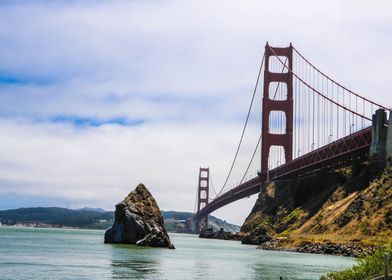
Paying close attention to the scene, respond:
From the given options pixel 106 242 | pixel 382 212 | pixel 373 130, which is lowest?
pixel 106 242

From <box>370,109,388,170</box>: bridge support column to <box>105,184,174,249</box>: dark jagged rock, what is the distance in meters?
31.6

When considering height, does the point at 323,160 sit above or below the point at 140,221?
above

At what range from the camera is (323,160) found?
335ft

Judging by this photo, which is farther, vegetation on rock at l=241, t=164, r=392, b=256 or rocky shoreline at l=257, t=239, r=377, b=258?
vegetation on rock at l=241, t=164, r=392, b=256

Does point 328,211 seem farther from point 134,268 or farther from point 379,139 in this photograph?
point 134,268

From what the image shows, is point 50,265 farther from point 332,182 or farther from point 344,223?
point 332,182

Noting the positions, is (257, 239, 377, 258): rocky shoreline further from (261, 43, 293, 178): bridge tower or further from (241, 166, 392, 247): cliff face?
(261, 43, 293, 178): bridge tower

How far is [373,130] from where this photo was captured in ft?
288

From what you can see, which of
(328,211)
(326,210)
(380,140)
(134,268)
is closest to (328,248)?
(328,211)

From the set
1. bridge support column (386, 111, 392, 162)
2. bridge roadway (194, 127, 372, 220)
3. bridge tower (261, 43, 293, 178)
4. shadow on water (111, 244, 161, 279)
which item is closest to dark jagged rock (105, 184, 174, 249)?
shadow on water (111, 244, 161, 279)

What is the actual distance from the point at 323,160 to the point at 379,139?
17.3m

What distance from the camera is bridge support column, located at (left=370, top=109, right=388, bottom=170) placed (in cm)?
8575

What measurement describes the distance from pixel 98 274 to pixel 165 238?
135 ft

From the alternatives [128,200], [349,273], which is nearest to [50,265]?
[349,273]
